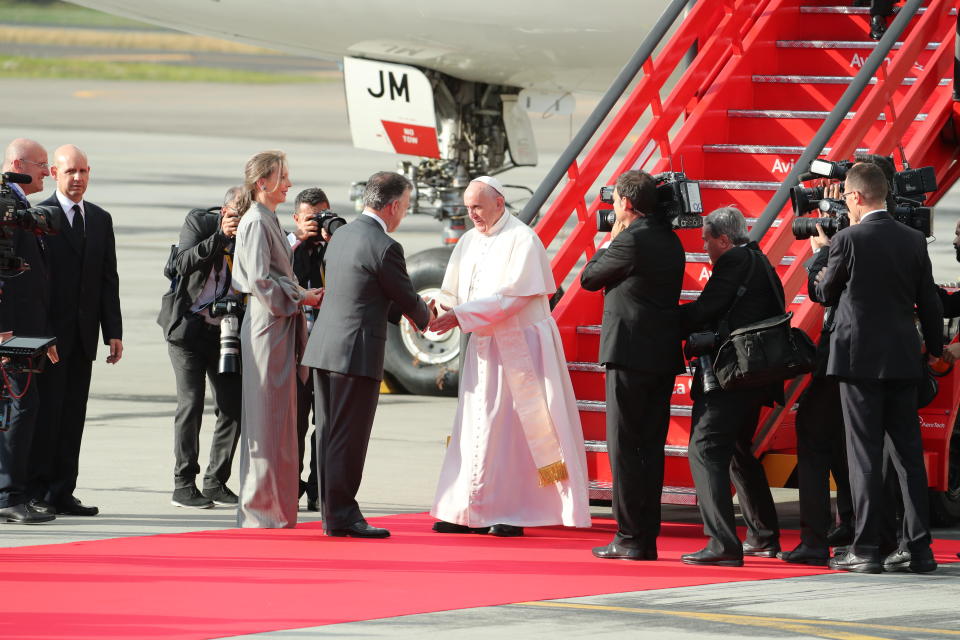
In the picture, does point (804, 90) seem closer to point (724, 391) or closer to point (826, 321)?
point (826, 321)

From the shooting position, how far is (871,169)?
710 centimetres

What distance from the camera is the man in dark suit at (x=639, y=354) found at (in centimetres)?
724

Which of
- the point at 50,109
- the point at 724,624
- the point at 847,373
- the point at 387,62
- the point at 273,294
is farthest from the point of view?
the point at 50,109

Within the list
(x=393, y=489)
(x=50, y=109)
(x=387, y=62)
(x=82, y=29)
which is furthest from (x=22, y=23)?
(x=393, y=489)

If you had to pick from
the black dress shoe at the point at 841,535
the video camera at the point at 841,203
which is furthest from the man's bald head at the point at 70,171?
the black dress shoe at the point at 841,535

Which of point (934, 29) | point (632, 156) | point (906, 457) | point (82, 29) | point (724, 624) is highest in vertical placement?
point (82, 29)

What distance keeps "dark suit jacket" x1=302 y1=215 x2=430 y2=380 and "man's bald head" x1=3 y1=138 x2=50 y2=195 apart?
1.50m

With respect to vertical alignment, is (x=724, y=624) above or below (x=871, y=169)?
below

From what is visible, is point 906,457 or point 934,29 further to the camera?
point 934,29

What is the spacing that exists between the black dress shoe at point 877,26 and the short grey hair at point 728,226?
9.61ft

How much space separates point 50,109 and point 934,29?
3742cm

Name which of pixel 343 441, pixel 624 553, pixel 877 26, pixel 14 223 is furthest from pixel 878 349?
pixel 14 223

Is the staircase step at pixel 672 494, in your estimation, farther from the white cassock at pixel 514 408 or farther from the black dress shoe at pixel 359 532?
the black dress shoe at pixel 359 532

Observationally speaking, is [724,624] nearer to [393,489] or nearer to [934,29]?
[393,489]
